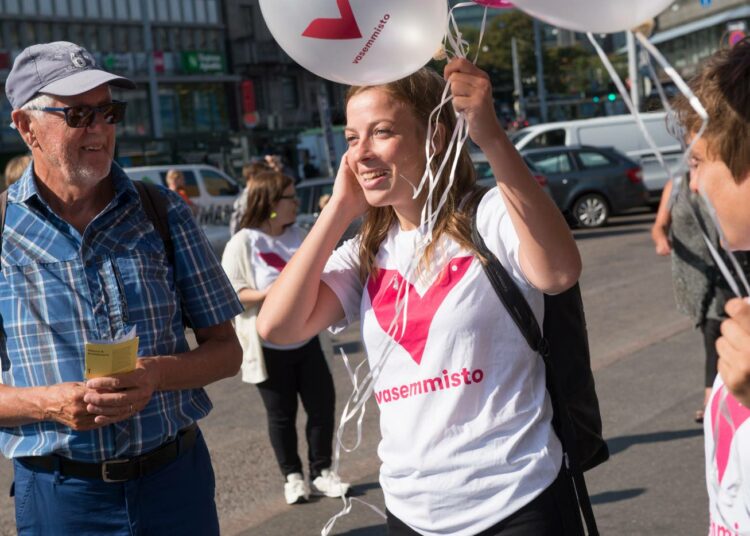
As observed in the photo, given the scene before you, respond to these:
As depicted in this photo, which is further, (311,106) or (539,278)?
(311,106)

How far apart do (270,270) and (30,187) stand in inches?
124

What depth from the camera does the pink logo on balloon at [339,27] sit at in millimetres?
2348

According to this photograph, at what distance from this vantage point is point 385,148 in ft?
8.59

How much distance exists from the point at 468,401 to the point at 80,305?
1.11 m

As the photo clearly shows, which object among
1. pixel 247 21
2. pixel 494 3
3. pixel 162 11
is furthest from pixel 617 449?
pixel 247 21

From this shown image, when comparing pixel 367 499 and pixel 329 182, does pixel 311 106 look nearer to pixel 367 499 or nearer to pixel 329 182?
pixel 329 182

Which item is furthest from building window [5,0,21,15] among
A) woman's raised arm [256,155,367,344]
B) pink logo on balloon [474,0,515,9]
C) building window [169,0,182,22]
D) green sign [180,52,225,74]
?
pink logo on balloon [474,0,515,9]

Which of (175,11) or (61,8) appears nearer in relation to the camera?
(61,8)

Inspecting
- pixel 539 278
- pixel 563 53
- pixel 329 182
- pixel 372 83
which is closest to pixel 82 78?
pixel 372 83

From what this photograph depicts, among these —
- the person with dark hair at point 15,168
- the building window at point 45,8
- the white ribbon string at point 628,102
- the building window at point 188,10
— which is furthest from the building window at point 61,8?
the white ribbon string at point 628,102

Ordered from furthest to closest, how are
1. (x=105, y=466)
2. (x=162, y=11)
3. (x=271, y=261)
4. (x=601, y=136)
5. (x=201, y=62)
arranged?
(x=201, y=62), (x=162, y=11), (x=601, y=136), (x=271, y=261), (x=105, y=466)

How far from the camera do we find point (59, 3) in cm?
5906

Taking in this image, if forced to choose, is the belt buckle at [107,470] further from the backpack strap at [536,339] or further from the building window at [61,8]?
the building window at [61,8]

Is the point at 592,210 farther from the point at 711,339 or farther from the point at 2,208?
the point at 2,208
